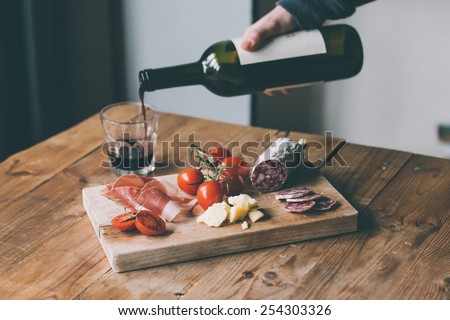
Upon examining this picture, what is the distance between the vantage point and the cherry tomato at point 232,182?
4.58ft

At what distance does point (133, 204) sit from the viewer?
4.35ft

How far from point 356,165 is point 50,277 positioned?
2.73 feet

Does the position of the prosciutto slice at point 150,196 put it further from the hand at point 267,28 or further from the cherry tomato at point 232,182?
the hand at point 267,28

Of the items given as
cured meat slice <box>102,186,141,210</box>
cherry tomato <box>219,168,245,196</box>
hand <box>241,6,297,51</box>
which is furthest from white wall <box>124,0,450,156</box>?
cured meat slice <box>102,186,141,210</box>

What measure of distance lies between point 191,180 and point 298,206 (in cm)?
24

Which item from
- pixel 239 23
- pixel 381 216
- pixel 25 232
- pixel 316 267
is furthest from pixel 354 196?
pixel 239 23

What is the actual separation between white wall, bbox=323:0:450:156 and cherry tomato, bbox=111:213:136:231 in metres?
1.95

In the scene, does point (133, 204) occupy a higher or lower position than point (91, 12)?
lower

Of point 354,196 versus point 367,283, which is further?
point 354,196

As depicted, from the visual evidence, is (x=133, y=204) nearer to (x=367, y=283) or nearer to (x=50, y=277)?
(x=50, y=277)

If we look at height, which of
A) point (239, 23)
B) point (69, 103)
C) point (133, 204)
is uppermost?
point (239, 23)

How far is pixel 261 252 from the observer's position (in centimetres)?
126

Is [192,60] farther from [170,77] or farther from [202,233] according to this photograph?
[202,233]

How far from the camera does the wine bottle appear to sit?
1415 mm
